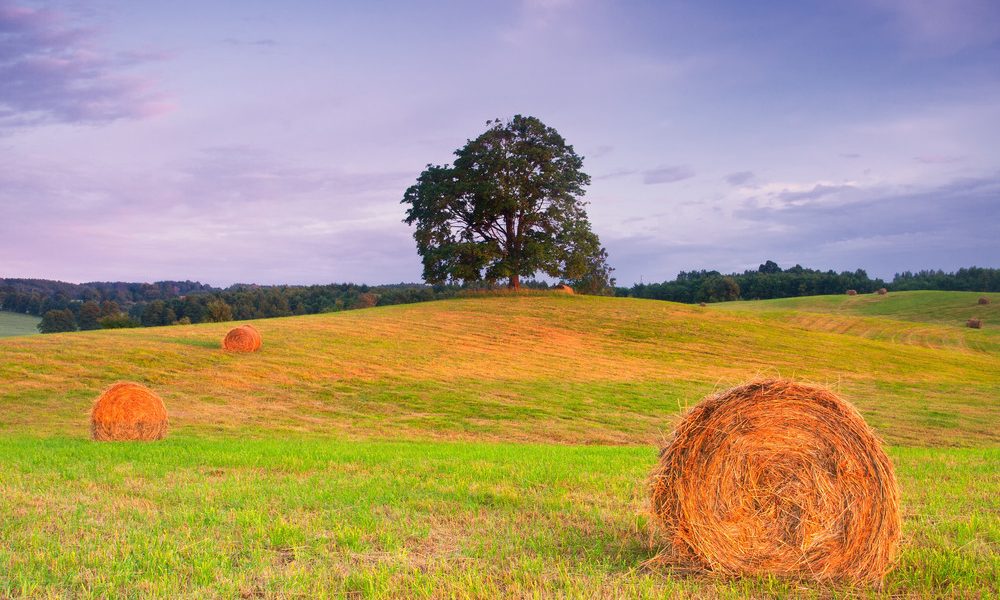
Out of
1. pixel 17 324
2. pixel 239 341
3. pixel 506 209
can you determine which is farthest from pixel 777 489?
pixel 17 324

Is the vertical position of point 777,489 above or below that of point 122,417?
above

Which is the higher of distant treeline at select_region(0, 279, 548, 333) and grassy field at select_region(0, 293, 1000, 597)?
distant treeline at select_region(0, 279, 548, 333)

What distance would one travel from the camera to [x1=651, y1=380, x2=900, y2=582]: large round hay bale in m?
5.68

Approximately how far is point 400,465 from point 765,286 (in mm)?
97818

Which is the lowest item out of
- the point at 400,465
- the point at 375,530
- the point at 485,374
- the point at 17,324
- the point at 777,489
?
the point at 485,374

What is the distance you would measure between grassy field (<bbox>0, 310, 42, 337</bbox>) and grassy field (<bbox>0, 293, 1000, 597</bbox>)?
25.0m

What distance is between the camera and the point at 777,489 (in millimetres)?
5902

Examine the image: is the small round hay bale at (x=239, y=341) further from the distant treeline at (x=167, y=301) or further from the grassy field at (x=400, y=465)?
the distant treeline at (x=167, y=301)

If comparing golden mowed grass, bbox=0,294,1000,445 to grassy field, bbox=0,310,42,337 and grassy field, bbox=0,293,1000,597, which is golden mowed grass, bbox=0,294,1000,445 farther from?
grassy field, bbox=0,310,42,337

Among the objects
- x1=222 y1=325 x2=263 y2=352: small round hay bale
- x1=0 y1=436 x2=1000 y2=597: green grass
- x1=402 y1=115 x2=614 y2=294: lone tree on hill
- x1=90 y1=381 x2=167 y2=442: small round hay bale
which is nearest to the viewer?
x1=0 y1=436 x2=1000 y2=597: green grass

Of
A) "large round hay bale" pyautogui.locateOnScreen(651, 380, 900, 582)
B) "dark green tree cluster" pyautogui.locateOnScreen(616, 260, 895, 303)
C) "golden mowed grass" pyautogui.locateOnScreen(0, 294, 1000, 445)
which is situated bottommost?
"golden mowed grass" pyautogui.locateOnScreen(0, 294, 1000, 445)

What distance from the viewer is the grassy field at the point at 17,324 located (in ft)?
171

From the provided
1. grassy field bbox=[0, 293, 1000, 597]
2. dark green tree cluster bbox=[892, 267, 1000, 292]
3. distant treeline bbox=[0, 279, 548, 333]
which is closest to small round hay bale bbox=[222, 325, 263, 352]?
grassy field bbox=[0, 293, 1000, 597]

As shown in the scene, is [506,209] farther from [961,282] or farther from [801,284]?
[961,282]
